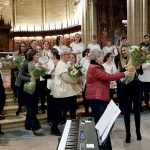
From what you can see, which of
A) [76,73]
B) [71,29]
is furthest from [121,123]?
[71,29]

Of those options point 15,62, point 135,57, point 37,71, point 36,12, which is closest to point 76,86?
point 37,71

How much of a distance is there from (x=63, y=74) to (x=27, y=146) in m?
1.54

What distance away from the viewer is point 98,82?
18.7ft

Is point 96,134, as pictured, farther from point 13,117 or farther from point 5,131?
point 13,117

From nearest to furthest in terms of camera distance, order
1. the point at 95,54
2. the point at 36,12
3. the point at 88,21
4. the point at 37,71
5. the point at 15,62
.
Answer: the point at 95,54, the point at 37,71, the point at 15,62, the point at 88,21, the point at 36,12

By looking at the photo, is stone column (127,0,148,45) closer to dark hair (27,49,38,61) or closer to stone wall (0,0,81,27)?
dark hair (27,49,38,61)

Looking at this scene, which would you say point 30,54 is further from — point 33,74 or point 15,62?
point 15,62

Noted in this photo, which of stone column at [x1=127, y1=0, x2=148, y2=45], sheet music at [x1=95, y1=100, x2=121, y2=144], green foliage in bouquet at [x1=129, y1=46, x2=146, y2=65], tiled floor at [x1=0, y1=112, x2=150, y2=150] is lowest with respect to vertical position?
tiled floor at [x1=0, y1=112, x2=150, y2=150]

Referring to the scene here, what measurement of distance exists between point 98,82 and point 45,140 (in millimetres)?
1868

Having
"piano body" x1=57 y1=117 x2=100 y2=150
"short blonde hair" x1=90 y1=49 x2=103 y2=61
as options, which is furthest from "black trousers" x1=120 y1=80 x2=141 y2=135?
"piano body" x1=57 y1=117 x2=100 y2=150

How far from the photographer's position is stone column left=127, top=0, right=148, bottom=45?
40.6 feet

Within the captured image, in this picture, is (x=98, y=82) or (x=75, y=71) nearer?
(x=98, y=82)

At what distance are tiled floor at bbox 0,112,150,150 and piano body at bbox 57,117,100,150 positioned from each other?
3068 millimetres

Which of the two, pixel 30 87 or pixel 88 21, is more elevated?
pixel 88 21
